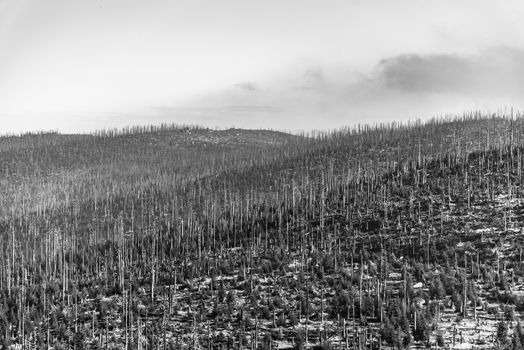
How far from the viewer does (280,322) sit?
1763 inches

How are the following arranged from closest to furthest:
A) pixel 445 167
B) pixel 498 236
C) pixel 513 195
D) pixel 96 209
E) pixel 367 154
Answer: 1. pixel 498 236
2. pixel 513 195
3. pixel 445 167
4. pixel 96 209
5. pixel 367 154

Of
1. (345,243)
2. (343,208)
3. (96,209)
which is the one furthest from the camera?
(96,209)

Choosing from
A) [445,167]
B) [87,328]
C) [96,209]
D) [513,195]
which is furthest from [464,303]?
[96,209]

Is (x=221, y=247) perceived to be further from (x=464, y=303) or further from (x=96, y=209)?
(x=96, y=209)

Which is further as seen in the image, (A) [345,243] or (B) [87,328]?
(A) [345,243]

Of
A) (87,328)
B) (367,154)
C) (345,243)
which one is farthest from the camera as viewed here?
(367,154)

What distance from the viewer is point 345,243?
6750cm

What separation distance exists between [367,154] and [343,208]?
212ft

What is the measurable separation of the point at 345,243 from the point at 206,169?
11788 centimetres

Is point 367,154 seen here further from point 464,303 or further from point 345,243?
point 464,303

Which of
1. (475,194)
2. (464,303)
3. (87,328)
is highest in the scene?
(475,194)

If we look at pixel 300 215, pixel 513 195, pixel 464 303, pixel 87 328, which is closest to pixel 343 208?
pixel 300 215

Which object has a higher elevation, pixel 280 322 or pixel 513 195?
pixel 513 195

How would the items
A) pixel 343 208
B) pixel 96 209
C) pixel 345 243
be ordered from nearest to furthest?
pixel 345 243
pixel 343 208
pixel 96 209
